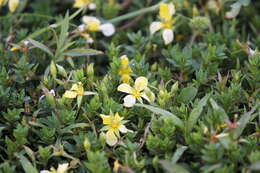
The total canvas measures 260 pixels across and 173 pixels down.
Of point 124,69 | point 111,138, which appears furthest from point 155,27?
→ point 111,138

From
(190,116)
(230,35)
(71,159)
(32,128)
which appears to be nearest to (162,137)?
(190,116)

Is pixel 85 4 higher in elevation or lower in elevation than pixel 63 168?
higher

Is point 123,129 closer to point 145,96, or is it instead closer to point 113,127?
point 113,127

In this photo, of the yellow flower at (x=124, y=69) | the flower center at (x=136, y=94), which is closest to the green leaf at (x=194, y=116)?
the flower center at (x=136, y=94)

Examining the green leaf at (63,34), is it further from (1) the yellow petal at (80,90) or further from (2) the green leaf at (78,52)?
A: (1) the yellow petal at (80,90)

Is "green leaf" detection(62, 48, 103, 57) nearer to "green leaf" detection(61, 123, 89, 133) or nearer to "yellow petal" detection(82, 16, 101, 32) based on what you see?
"yellow petal" detection(82, 16, 101, 32)
